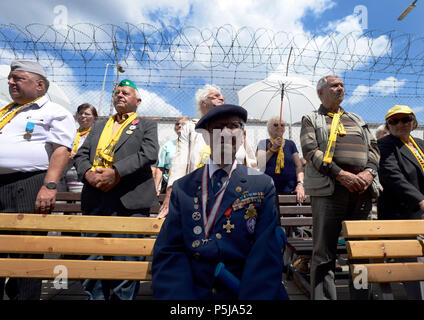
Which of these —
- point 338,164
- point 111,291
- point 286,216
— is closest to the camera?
point 111,291

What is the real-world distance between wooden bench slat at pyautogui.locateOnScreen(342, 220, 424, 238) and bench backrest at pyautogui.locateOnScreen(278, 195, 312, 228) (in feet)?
5.36

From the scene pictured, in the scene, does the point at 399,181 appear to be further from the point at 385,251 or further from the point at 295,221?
the point at 295,221

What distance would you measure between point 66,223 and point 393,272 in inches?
88.1

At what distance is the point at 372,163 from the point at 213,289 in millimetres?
1949

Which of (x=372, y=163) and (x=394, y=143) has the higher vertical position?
(x=394, y=143)

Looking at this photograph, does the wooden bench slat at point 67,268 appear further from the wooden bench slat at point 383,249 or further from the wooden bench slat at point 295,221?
the wooden bench slat at point 295,221

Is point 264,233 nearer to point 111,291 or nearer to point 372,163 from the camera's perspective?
point 111,291

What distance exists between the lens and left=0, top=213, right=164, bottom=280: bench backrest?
5.70 feet

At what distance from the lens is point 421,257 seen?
1872 mm

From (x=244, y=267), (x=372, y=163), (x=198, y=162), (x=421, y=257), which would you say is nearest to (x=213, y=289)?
(x=244, y=267)

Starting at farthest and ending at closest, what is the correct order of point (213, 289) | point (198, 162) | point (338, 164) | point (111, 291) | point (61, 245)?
point (338, 164) → point (198, 162) → point (111, 291) → point (61, 245) → point (213, 289)

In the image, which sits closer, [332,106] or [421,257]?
[421,257]

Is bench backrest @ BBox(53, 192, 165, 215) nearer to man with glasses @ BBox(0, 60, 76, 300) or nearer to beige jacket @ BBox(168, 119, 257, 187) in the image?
man with glasses @ BBox(0, 60, 76, 300)

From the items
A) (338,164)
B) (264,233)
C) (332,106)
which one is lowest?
(264,233)
